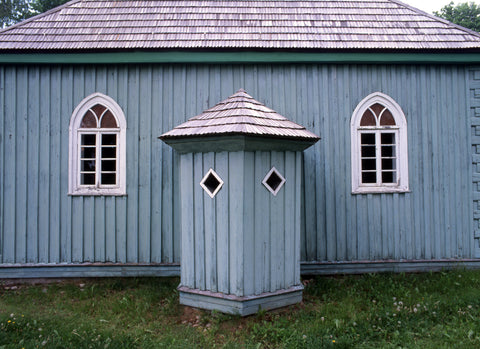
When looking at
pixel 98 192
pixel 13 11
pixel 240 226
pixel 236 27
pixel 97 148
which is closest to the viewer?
pixel 240 226

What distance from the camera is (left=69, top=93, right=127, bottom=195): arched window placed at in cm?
640

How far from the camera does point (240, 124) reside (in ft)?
15.4

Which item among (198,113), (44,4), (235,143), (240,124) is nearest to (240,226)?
(235,143)

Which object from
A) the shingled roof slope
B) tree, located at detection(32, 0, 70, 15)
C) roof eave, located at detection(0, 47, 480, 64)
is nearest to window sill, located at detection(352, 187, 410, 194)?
roof eave, located at detection(0, 47, 480, 64)

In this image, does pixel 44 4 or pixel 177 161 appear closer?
pixel 177 161

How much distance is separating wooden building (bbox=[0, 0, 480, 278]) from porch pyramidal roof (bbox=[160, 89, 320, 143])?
130 centimetres

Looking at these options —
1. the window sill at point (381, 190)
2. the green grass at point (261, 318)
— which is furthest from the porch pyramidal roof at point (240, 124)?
the green grass at point (261, 318)

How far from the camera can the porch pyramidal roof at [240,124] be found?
4.66 m

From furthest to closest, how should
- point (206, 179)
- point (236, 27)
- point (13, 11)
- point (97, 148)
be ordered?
point (13, 11) < point (236, 27) < point (97, 148) < point (206, 179)

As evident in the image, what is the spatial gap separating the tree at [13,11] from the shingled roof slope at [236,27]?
24.3 m

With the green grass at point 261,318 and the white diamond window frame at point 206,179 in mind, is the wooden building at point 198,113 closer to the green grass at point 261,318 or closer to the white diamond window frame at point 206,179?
the green grass at point 261,318

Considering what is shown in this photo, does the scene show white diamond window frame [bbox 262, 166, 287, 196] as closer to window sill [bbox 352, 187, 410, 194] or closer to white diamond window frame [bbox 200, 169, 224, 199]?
white diamond window frame [bbox 200, 169, 224, 199]

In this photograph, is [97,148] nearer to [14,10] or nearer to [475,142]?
[475,142]

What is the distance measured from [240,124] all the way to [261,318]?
2.67 m
